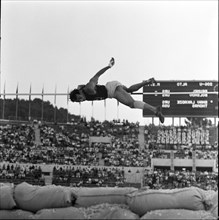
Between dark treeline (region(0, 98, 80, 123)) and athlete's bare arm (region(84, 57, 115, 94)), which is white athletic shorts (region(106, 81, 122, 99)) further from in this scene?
dark treeline (region(0, 98, 80, 123))

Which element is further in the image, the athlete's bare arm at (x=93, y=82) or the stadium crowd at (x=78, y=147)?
the stadium crowd at (x=78, y=147)

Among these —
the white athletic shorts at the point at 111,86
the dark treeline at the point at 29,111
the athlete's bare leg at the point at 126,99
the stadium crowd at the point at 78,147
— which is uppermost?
the dark treeline at the point at 29,111

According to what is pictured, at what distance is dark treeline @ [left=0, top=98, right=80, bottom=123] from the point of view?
935 cm

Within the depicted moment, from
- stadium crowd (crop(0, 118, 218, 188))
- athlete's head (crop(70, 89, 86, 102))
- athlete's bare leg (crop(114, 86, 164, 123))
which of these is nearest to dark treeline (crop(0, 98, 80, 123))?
stadium crowd (crop(0, 118, 218, 188))

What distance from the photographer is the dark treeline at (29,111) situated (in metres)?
9.35

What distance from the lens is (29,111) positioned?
9.95 m

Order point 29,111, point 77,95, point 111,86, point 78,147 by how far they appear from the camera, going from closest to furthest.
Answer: point 111,86 → point 77,95 → point 78,147 → point 29,111

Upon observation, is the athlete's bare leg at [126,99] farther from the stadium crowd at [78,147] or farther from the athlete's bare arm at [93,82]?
the stadium crowd at [78,147]

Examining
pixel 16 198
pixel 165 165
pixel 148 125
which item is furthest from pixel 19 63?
pixel 148 125

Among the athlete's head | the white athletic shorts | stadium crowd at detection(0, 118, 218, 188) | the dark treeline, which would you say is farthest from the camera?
the dark treeline

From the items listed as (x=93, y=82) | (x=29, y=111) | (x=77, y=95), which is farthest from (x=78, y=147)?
(x=93, y=82)

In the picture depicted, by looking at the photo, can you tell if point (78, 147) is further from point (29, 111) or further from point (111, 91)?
point (111, 91)

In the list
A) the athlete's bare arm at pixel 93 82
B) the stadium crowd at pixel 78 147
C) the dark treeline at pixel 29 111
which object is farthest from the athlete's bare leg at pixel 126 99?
the dark treeline at pixel 29 111

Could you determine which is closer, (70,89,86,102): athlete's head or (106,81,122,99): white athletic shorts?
(106,81,122,99): white athletic shorts
